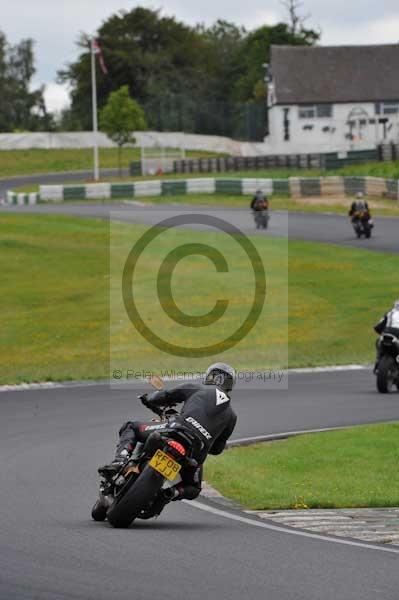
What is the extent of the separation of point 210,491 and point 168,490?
7.69 feet

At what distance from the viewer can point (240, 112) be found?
3814 inches

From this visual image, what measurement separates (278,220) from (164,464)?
39.5 metres

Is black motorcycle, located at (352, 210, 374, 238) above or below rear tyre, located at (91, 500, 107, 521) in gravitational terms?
above

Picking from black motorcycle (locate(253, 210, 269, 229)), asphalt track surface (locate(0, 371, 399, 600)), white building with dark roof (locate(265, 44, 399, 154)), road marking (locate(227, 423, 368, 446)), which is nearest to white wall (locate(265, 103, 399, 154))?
white building with dark roof (locate(265, 44, 399, 154))

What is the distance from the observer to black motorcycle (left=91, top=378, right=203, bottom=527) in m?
Answer: 9.31

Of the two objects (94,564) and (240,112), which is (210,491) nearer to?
(94,564)

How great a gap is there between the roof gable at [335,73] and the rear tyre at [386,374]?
72.0m

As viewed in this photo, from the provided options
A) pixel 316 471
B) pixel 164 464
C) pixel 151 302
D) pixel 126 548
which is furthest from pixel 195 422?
pixel 151 302

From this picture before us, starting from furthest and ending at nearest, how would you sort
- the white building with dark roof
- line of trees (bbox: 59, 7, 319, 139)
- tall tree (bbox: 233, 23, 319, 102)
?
tall tree (bbox: 233, 23, 319, 102), line of trees (bbox: 59, 7, 319, 139), the white building with dark roof

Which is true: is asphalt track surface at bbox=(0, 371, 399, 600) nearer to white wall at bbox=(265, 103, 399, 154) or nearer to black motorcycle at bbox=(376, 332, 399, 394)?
black motorcycle at bbox=(376, 332, 399, 394)

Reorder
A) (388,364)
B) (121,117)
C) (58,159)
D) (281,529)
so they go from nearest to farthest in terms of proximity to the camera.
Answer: (281,529) → (388,364) → (121,117) → (58,159)

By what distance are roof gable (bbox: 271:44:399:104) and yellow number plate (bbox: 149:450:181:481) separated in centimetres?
8218

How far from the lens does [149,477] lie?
366 inches

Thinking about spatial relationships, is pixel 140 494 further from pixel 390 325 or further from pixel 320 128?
pixel 320 128
